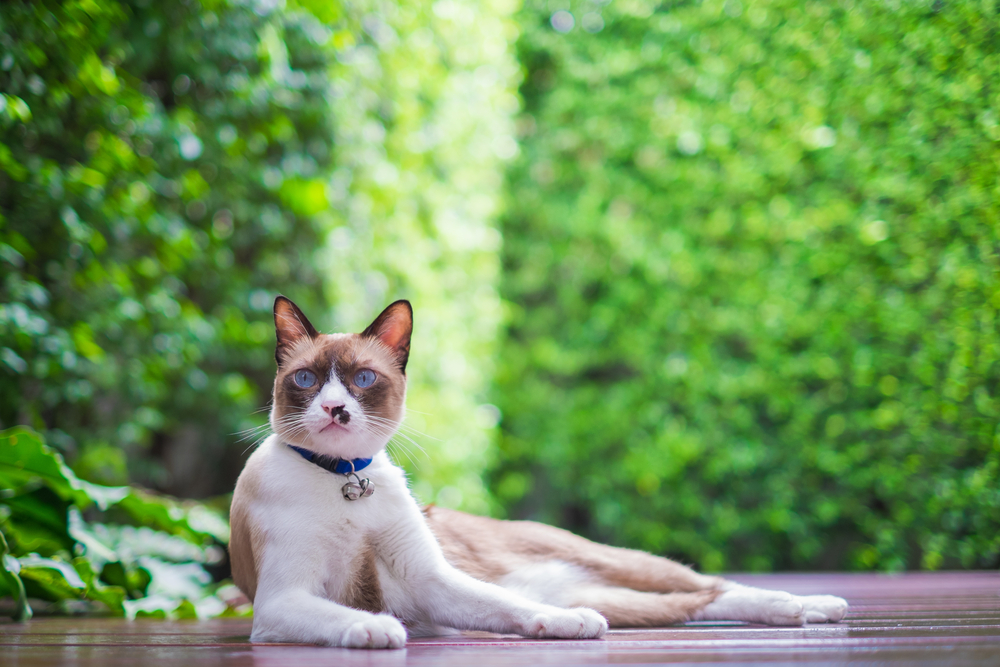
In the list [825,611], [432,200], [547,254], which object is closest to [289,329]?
[825,611]

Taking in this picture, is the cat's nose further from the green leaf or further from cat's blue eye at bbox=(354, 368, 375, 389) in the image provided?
the green leaf

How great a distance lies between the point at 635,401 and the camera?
4.10 m

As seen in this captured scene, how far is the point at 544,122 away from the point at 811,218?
2153mm

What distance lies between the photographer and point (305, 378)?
123cm

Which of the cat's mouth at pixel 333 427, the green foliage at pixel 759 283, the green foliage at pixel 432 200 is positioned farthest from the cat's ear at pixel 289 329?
the green foliage at pixel 759 283

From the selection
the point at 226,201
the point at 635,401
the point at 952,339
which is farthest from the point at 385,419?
the point at 635,401

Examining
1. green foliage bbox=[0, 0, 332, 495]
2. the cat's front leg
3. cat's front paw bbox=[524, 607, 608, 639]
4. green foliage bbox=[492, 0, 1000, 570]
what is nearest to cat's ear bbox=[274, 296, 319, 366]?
the cat's front leg

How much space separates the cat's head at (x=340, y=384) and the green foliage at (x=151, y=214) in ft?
3.11

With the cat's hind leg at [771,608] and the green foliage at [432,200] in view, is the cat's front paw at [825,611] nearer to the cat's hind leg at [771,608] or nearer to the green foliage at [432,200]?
the cat's hind leg at [771,608]

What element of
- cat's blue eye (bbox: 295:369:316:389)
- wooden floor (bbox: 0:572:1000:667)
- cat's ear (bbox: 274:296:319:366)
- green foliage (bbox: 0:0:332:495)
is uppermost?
green foliage (bbox: 0:0:332:495)

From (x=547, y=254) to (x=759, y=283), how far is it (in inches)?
61.6

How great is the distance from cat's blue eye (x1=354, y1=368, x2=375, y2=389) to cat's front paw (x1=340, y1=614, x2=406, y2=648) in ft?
1.40

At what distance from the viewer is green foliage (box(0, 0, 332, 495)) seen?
1.84m

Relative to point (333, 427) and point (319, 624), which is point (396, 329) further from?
point (319, 624)
